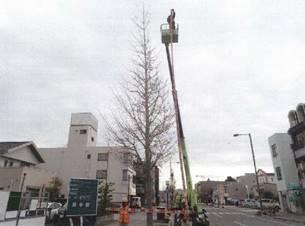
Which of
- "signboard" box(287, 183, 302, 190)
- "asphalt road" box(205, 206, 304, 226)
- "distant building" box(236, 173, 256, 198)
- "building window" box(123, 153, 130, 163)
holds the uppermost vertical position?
"distant building" box(236, 173, 256, 198)

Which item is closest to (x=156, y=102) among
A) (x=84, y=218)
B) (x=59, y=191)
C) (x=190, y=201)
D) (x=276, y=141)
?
(x=190, y=201)

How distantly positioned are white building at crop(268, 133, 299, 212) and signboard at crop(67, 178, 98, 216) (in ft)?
109

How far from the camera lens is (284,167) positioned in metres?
39.6

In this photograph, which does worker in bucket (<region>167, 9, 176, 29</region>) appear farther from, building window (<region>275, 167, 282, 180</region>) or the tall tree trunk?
building window (<region>275, 167, 282, 180</region>)

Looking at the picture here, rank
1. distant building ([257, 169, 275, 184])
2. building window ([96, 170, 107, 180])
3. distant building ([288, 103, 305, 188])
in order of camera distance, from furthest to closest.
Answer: distant building ([257, 169, 275, 184]) → building window ([96, 170, 107, 180]) → distant building ([288, 103, 305, 188])

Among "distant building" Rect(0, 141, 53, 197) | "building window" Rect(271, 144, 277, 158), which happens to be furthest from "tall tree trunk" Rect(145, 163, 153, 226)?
"building window" Rect(271, 144, 277, 158)

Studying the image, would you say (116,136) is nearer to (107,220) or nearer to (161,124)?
(161,124)

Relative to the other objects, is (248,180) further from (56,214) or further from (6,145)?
(56,214)

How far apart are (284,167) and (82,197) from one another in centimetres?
3566

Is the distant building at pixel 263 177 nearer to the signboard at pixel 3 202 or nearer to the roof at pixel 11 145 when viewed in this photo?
the roof at pixel 11 145

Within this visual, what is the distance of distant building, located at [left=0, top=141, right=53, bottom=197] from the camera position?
94.7 feet

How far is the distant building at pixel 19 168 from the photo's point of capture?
2888 cm

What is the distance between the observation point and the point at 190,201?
12.9m

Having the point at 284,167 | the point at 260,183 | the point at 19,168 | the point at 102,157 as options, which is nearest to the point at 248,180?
the point at 260,183
